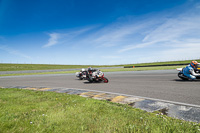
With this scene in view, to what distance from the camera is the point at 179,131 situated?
2.76m

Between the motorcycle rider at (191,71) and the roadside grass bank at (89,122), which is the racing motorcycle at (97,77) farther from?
the roadside grass bank at (89,122)

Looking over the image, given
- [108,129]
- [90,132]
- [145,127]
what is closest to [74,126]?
[90,132]

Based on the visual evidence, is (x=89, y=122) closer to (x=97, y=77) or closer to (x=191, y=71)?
(x=97, y=77)

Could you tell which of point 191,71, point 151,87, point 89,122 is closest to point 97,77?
point 151,87

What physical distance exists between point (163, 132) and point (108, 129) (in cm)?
116

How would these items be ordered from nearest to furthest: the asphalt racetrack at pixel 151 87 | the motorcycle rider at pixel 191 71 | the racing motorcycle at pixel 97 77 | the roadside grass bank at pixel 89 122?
the roadside grass bank at pixel 89 122 < the asphalt racetrack at pixel 151 87 < the motorcycle rider at pixel 191 71 < the racing motorcycle at pixel 97 77

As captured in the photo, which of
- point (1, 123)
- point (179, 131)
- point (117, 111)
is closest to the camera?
point (179, 131)

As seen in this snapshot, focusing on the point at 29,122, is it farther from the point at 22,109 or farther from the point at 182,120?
the point at 182,120

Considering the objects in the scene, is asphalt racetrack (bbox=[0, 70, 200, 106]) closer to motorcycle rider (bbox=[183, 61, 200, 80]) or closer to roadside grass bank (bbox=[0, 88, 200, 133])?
motorcycle rider (bbox=[183, 61, 200, 80])

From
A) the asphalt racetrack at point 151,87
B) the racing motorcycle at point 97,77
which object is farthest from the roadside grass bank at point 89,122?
the racing motorcycle at point 97,77

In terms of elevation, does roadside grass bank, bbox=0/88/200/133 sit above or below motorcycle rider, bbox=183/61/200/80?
below

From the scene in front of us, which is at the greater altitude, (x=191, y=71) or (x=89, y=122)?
(x=191, y=71)

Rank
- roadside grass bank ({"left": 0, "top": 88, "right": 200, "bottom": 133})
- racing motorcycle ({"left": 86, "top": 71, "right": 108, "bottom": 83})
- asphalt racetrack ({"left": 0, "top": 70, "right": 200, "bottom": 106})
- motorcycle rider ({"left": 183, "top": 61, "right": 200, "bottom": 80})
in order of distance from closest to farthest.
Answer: roadside grass bank ({"left": 0, "top": 88, "right": 200, "bottom": 133}) → asphalt racetrack ({"left": 0, "top": 70, "right": 200, "bottom": 106}) → motorcycle rider ({"left": 183, "top": 61, "right": 200, "bottom": 80}) → racing motorcycle ({"left": 86, "top": 71, "right": 108, "bottom": 83})

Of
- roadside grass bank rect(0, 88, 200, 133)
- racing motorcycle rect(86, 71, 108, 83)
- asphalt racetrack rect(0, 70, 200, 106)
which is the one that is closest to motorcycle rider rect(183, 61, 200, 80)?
asphalt racetrack rect(0, 70, 200, 106)
